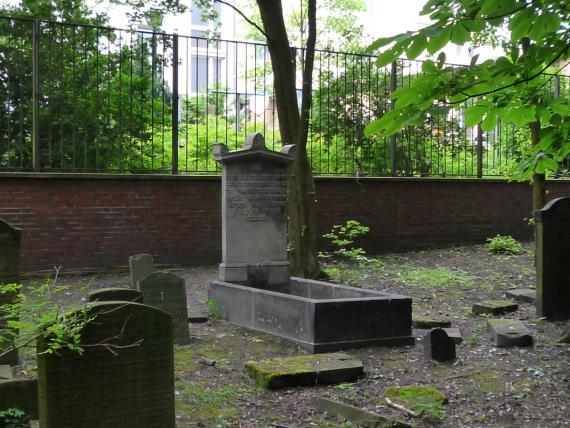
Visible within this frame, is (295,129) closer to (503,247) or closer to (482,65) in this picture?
(503,247)

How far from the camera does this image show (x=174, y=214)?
1320 centimetres

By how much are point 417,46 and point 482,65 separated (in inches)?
33.1

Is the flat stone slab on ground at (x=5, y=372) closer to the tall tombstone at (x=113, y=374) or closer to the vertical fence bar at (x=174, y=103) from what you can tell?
the tall tombstone at (x=113, y=374)

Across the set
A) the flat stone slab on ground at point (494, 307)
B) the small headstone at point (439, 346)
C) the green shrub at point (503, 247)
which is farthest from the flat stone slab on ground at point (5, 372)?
the green shrub at point (503, 247)

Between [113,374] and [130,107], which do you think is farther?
[130,107]

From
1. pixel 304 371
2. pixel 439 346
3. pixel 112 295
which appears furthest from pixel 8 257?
pixel 439 346

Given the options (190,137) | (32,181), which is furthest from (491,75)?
(190,137)

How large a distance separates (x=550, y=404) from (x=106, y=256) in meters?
9.09

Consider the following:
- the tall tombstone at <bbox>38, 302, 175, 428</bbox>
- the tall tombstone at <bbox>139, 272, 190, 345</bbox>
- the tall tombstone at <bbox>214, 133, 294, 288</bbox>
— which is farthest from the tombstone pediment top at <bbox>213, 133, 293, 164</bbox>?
the tall tombstone at <bbox>38, 302, 175, 428</bbox>

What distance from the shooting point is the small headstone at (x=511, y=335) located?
727 centimetres

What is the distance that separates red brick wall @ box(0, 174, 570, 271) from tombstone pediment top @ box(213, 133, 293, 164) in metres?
4.23

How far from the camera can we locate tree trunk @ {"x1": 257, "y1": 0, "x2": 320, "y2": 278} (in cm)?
1128

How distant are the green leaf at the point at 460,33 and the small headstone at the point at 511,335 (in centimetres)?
472

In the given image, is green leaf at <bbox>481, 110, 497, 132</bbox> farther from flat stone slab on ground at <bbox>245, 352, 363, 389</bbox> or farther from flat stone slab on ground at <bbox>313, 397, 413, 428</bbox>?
flat stone slab on ground at <bbox>245, 352, 363, 389</bbox>
